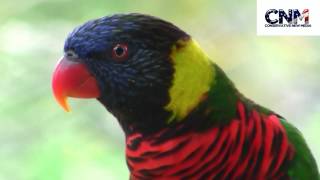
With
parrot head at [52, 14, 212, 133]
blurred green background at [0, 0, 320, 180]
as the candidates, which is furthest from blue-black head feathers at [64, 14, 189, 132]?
blurred green background at [0, 0, 320, 180]

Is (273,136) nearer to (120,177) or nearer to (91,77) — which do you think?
(91,77)

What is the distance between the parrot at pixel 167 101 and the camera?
3.82 ft

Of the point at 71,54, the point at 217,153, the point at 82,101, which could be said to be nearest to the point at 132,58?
the point at 71,54

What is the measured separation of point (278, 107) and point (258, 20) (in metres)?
0.27

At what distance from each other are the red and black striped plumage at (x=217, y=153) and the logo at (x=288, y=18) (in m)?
0.54

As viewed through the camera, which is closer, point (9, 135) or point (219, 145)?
point (219, 145)

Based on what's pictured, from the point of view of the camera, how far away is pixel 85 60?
3.83ft

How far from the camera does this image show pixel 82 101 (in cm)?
175

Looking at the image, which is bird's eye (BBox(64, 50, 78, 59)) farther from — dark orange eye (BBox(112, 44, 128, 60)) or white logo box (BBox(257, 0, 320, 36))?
white logo box (BBox(257, 0, 320, 36))

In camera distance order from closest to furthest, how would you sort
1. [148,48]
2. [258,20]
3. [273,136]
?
1. [148,48]
2. [273,136]
3. [258,20]

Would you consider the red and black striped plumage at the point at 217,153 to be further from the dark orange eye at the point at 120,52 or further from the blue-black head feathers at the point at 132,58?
the dark orange eye at the point at 120,52

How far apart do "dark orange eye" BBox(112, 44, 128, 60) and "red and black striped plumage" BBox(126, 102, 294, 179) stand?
0.18 metres

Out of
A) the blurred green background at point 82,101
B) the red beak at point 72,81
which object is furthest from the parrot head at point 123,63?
the blurred green background at point 82,101

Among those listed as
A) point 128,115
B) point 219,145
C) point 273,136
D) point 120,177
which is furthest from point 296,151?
point 120,177
